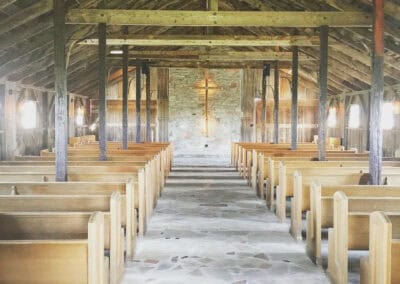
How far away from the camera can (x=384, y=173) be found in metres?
8.59

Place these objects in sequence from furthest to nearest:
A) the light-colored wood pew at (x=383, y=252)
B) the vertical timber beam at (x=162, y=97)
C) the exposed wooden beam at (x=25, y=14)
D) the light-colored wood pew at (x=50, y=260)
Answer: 1. the vertical timber beam at (x=162, y=97)
2. the exposed wooden beam at (x=25, y=14)
3. the light-colored wood pew at (x=383, y=252)
4. the light-colored wood pew at (x=50, y=260)

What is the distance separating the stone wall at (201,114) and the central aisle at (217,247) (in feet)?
43.5

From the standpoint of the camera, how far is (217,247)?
697 centimetres

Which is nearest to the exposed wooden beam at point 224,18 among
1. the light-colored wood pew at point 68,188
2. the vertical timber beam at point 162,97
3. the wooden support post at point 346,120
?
the light-colored wood pew at point 68,188

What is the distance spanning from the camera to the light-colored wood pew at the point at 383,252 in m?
3.57

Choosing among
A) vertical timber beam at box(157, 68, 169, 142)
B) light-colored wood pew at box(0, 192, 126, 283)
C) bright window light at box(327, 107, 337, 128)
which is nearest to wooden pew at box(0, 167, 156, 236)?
light-colored wood pew at box(0, 192, 126, 283)

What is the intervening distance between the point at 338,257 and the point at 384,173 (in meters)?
3.94

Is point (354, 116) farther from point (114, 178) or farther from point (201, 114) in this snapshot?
point (114, 178)

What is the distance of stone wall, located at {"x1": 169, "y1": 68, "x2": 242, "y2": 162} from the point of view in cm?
2469

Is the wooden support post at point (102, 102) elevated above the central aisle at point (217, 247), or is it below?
above

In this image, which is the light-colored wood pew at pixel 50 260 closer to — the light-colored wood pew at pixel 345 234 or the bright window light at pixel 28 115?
the light-colored wood pew at pixel 345 234

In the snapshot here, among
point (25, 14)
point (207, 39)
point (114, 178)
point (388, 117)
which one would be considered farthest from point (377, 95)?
point (388, 117)

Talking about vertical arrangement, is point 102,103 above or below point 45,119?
above

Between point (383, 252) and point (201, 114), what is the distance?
70.3ft
